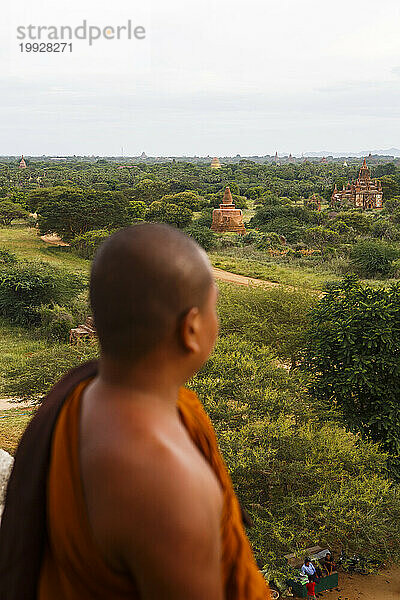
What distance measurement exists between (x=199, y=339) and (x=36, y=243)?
138 feet

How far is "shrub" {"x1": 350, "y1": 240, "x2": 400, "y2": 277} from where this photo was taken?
34.2 meters

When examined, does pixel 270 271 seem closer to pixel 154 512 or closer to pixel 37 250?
pixel 37 250

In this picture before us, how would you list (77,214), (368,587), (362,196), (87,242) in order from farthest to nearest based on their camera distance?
(362,196)
(77,214)
(87,242)
(368,587)

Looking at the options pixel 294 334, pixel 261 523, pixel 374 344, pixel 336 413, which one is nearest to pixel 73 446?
pixel 261 523

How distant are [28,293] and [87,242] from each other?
495 inches

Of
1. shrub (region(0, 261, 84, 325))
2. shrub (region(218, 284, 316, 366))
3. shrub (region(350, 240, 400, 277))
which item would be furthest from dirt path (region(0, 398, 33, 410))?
shrub (region(350, 240, 400, 277))

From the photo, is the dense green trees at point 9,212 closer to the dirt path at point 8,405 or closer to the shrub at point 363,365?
the dirt path at point 8,405

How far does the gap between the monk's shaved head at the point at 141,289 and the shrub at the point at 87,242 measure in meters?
36.1

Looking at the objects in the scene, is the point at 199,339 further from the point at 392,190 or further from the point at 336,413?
the point at 392,190

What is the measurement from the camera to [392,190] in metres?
68.4

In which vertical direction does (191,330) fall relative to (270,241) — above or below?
above

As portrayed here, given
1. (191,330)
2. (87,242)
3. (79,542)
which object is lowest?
(87,242)

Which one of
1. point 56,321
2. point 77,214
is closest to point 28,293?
point 56,321

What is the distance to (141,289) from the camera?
4.08 ft
